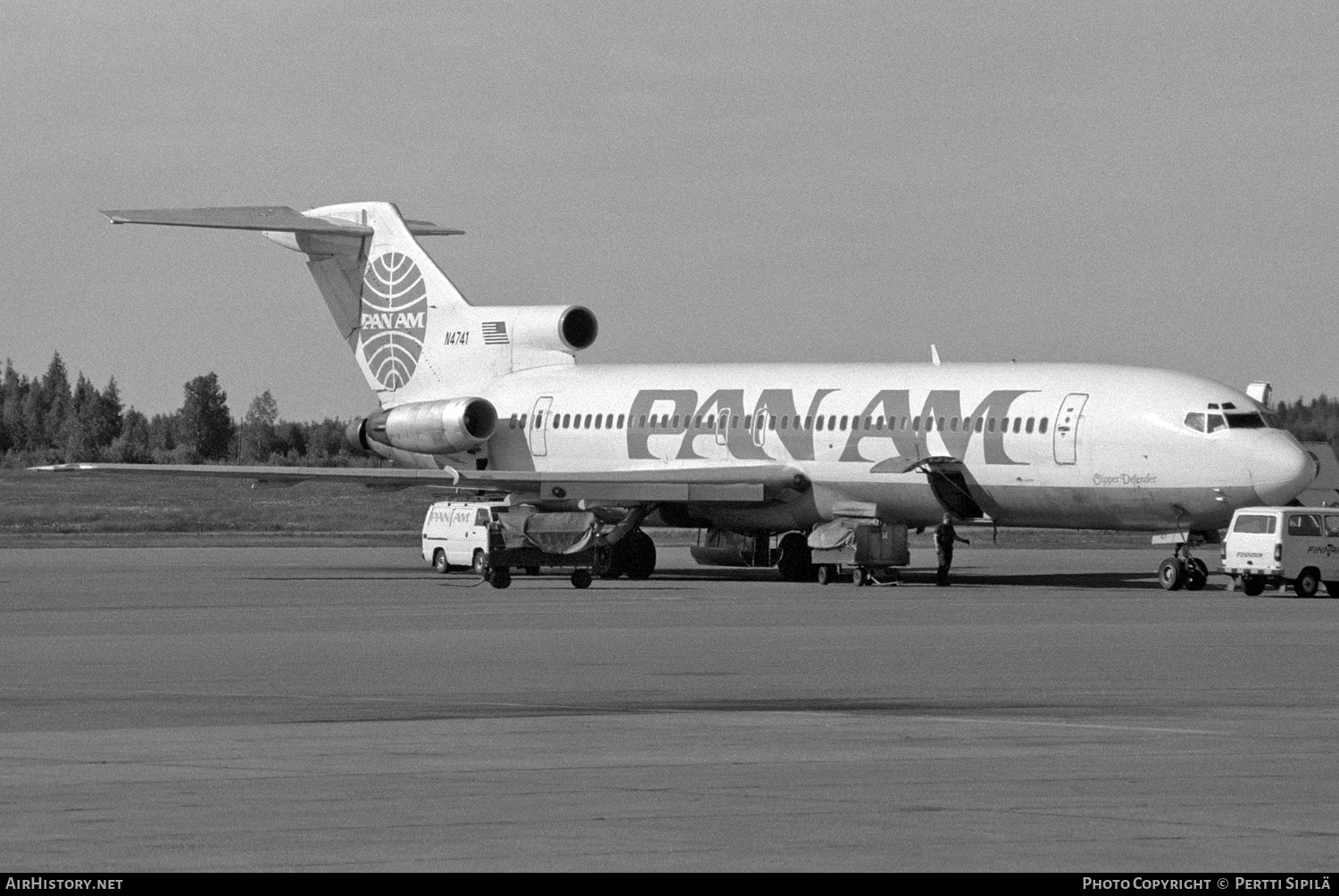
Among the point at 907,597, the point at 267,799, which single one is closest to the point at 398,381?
the point at 907,597

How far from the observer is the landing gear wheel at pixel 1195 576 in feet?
134

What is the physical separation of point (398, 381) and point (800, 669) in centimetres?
3285

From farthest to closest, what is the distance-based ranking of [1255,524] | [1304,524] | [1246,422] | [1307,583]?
[1246,422] → [1255,524] → [1307,583] → [1304,524]

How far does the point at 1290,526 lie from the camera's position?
38094 mm

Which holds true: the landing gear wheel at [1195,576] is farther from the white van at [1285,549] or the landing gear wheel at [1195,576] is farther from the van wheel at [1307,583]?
the van wheel at [1307,583]

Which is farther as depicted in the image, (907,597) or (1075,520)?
(1075,520)

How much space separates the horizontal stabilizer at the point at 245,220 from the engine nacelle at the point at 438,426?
4.87m

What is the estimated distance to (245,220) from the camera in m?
52.1

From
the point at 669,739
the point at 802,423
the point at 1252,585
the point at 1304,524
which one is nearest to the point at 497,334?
the point at 802,423

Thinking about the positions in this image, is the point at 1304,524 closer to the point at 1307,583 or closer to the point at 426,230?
the point at 1307,583

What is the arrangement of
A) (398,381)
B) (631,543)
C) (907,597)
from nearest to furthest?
(907,597) → (631,543) → (398,381)

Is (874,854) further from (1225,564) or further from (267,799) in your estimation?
(1225,564)

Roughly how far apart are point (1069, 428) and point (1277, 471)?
12.4 feet

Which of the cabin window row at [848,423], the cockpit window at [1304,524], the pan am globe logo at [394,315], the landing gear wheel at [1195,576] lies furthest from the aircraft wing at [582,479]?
the cockpit window at [1304,524]
